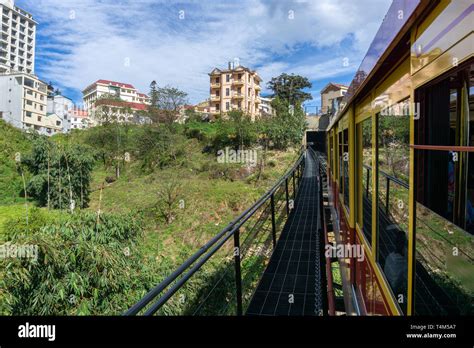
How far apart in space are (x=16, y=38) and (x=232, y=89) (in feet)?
157

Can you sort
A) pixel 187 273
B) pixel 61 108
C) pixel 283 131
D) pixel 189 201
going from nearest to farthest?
pixel 187 273
pixel 189 201
pixel 283 131
pixel 61 108

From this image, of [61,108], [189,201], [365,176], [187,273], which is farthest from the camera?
[61,108]

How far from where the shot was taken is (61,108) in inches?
2196

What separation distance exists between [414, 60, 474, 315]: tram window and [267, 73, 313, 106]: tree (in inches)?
1555

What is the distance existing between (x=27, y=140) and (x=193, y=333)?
3252 cm

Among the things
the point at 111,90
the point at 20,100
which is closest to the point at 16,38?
the point at 111,90

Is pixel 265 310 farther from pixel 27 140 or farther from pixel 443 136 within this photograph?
pixel 27 140

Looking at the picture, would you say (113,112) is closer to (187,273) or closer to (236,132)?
(236,132)

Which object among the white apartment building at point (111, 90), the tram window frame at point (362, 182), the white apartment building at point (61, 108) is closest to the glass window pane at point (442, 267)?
the tram window frame at point (362, 182)

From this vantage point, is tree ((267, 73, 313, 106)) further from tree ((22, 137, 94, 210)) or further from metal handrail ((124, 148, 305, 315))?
metal handrail ((124, 148, 305, 315))

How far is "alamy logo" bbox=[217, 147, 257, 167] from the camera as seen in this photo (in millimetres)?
23362

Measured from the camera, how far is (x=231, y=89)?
4159 centimetres

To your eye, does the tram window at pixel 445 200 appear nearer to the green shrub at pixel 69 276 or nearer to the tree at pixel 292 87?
the green shrub at pixel 69 276

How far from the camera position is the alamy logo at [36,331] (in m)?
1.35
